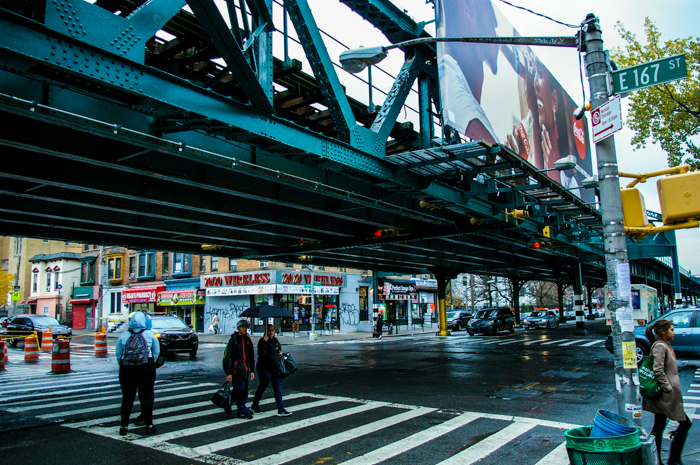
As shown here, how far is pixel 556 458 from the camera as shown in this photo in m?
6.26

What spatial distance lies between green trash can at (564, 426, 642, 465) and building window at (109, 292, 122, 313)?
5140cm

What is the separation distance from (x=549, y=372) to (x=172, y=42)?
1312 cm

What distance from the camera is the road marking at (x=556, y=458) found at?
20.0 feet

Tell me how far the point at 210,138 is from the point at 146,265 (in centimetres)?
4136

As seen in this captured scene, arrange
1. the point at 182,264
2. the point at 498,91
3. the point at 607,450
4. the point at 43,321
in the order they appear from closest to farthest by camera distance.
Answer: the point at 607,450, the point at 498,91, the point at 43,321, the point at 182,264

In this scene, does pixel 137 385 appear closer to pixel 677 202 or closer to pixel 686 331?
pixel 677 202

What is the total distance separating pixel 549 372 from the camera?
14703mm

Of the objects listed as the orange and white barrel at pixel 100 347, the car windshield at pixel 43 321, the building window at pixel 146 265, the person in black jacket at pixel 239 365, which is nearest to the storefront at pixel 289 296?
the building window at pixel 146 265

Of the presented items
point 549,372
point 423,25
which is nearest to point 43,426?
point 423,25

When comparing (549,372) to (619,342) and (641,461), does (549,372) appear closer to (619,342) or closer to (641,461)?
(619,342)

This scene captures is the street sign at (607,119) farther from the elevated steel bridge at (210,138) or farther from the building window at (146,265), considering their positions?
the building window at (146,265)

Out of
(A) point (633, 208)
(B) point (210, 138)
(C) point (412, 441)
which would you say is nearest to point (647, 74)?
(A) point (633, 208)

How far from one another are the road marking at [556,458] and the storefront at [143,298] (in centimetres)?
4301

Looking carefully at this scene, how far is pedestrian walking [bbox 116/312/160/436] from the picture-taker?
761 centimetres
